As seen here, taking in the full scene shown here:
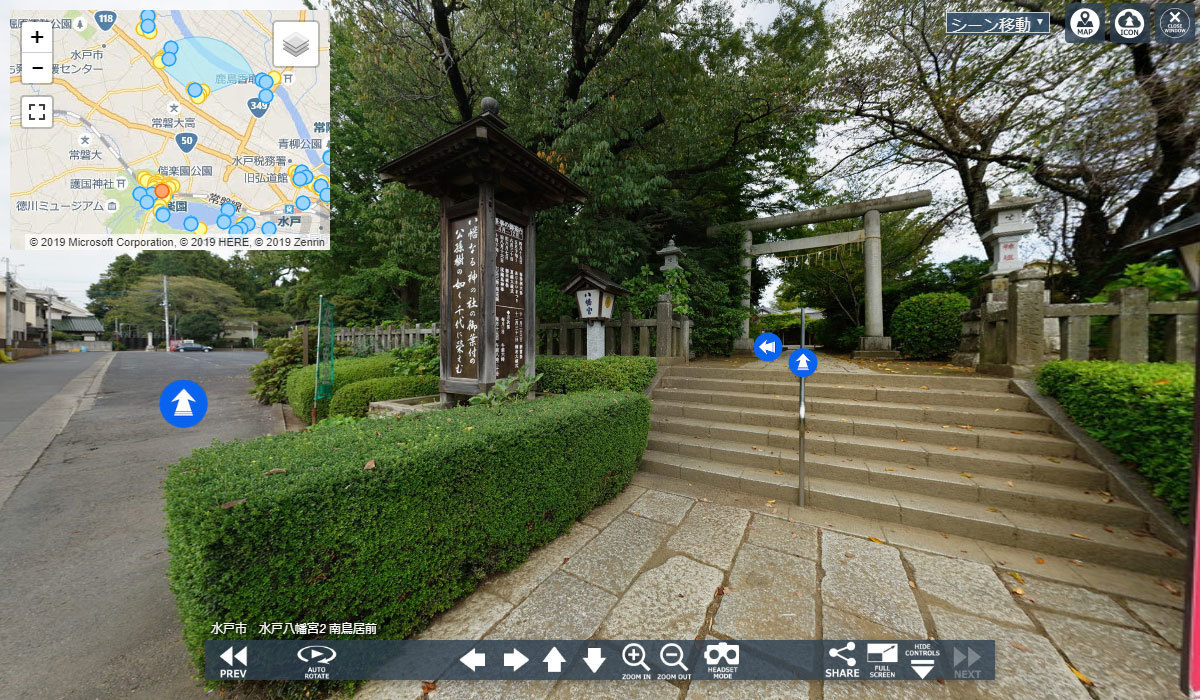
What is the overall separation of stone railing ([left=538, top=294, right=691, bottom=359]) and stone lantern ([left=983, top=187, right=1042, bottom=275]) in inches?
210

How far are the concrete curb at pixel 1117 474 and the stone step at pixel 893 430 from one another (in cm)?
12

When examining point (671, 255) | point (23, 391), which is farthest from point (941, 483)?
point (23, 391)

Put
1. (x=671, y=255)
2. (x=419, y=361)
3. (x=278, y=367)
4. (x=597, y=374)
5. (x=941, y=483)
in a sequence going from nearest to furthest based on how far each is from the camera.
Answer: (x=941, y=483) < (x=597, y=374) < (x=419, y=361) < (x=671, y=255) < (x=278, y=367)

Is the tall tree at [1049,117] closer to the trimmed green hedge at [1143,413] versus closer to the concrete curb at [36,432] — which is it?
the trimmed green hedge at [1143,413]

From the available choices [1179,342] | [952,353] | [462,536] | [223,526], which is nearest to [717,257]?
[952,353]

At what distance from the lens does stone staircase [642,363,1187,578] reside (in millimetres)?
3029

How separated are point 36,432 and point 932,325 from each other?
1643 centimetres

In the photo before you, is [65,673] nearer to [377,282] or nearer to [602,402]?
[602,402]

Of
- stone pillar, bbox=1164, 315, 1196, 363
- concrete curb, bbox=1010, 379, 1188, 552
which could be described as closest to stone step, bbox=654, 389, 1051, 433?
concrete curb, bbox=1010, 379, 1188, 552

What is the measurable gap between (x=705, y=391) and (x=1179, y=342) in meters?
4.89

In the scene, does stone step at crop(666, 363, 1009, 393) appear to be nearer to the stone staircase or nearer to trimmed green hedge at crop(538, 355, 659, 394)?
the stone staircase

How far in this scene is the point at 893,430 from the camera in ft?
14.3

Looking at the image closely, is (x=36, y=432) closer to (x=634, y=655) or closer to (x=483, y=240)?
(x=483, y=240)

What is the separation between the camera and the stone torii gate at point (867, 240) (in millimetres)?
9172
